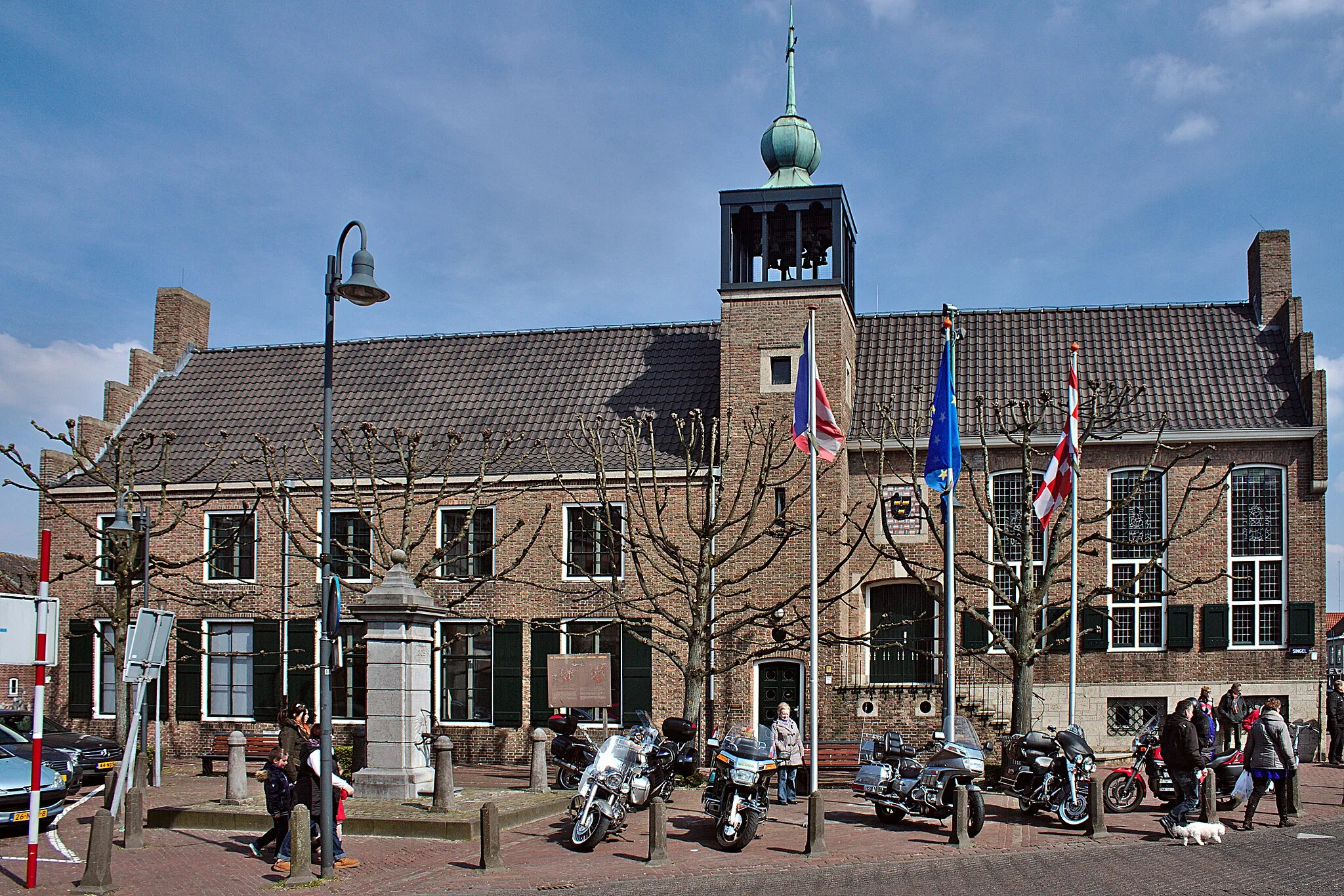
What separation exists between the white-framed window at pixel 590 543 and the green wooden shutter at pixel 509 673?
5.68ft

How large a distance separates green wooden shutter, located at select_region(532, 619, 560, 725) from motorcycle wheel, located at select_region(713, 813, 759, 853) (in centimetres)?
1256

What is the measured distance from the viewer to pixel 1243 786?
52.3 feet

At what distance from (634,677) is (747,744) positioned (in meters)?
11.9

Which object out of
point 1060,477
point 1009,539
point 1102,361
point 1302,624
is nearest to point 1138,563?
point 1009,539

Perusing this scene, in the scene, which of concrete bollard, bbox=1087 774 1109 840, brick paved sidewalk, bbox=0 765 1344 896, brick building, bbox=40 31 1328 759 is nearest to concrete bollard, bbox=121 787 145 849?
brick paved sidewalk, bbox=0 765 1344 896

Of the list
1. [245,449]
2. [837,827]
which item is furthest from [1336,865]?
[245,449]

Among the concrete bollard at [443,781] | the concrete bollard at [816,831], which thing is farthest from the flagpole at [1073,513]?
the concrete bollard at [443,781]

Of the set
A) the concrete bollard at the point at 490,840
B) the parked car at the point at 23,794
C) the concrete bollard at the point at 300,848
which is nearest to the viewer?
the concrete bollard at the point at 300,848

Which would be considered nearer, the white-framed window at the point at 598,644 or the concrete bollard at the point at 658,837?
the concrete bollard at the point at 658,837

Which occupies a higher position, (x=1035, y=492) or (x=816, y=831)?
(x=1035, y=492)

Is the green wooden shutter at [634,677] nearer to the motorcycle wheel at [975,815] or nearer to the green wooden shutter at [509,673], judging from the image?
the green wooden shutter at [509,673]

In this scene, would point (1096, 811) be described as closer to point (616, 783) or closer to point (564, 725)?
point (616, 783)

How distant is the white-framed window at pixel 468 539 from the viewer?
26938 millimetres

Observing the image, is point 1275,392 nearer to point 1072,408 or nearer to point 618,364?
point 1072,408
